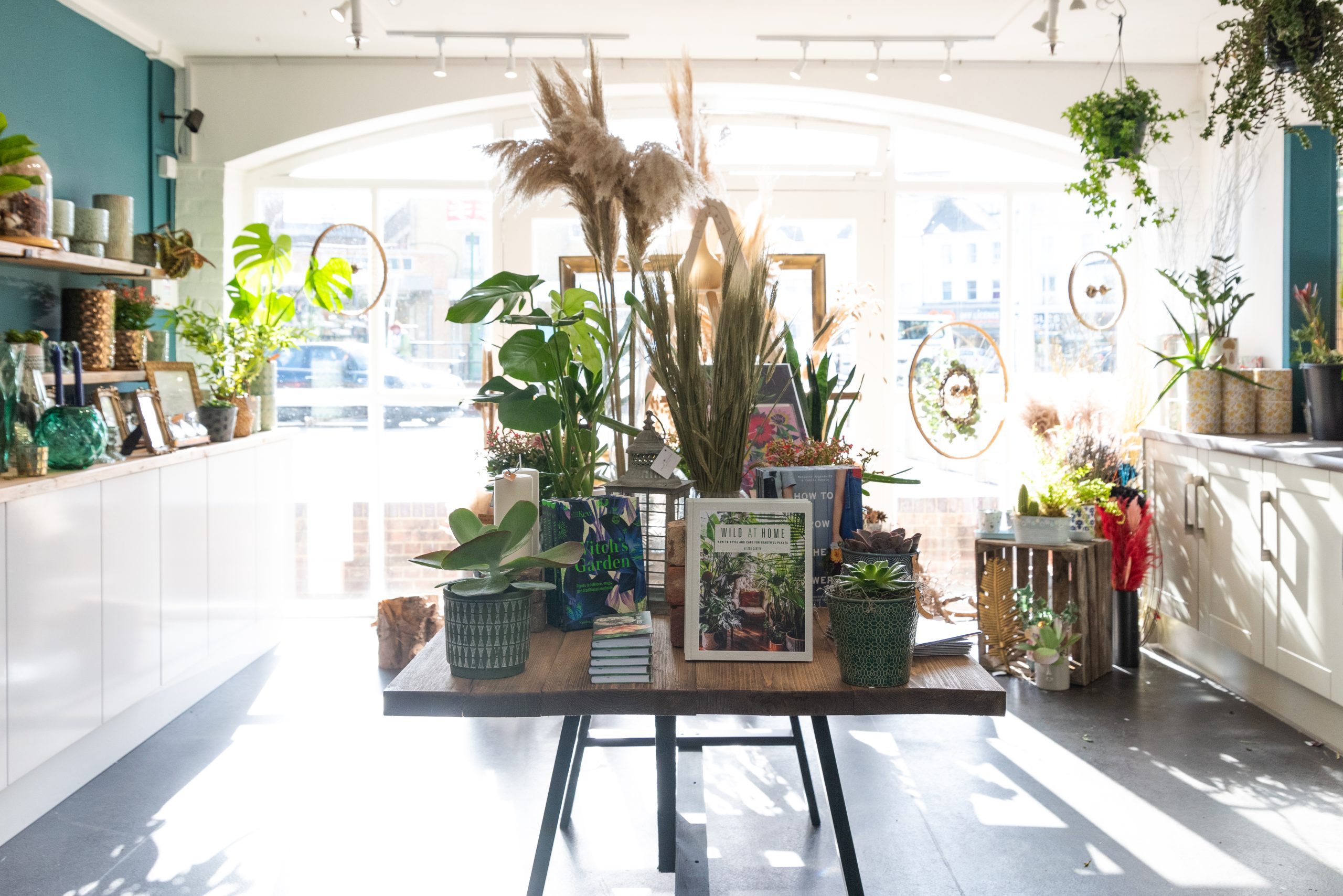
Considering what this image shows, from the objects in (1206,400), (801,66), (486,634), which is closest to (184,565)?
(486,634)

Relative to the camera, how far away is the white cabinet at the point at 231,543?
161 inches

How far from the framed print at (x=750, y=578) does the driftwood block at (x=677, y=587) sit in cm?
8

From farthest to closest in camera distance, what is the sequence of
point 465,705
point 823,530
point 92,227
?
1. point 92,227
2. point 823,530
3. point 465,705

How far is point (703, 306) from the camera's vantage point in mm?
3619

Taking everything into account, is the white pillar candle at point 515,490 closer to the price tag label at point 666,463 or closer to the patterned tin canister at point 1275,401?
the price tag label at point 666,463

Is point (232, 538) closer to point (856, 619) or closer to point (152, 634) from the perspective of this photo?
point (152, 634)

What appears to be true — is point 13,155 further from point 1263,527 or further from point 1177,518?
point 1177,518

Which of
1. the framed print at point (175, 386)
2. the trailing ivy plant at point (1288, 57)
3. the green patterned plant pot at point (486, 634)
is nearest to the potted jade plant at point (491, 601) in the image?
the green patterned plant pot at point (486, 634)

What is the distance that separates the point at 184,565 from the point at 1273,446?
396 cm

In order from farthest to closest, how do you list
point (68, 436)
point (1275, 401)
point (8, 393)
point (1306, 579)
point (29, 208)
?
point (1275, 401) < point (1306, 579) < point (29, 208) < point (68, 436) < point (8, 393)

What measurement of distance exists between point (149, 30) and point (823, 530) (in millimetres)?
4205

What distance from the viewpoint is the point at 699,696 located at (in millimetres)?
1595

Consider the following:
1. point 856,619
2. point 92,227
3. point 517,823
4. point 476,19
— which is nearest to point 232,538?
point 92,227

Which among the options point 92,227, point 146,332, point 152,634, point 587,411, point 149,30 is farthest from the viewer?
point 149,30
